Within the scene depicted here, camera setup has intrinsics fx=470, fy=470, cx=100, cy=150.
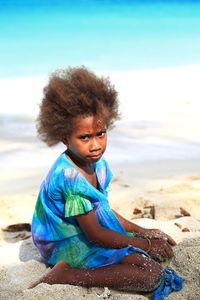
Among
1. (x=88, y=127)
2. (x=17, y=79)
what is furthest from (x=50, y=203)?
(x=17, y=79)

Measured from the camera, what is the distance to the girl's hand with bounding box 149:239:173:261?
2.44 m

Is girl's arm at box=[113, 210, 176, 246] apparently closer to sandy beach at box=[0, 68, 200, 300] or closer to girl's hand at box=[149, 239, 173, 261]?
sandy beach at box=[0, 68, 200, 300]

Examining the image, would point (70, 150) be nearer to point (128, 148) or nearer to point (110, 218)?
point (110, 218)

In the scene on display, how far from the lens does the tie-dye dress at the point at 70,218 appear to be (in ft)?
7.49

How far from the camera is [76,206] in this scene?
226cm

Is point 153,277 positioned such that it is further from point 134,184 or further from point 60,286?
point 134,184

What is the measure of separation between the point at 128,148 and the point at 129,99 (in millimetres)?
3551

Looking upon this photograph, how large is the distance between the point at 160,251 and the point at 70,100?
2.99 feet

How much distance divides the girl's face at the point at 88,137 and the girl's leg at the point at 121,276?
54 centimetres

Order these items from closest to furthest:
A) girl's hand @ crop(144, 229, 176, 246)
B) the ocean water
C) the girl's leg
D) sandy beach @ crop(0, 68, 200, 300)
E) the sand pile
→ the sand pile, the girl's leg, sandy beach @ crop(0, 68, 200, 300), girl's hand @ crop(144, 229, 176, 246), the ocean water

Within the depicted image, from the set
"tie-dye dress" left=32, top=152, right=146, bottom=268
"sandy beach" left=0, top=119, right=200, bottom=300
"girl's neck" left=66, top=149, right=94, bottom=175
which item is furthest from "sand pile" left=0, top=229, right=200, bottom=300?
"girl's neck" left=66, top=149, right=94, bottom=175

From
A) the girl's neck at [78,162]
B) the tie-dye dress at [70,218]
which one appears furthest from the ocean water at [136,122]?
the tie-dye dress at [70,218]

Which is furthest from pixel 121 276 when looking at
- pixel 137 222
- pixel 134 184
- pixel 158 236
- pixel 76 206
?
pixel 134 184

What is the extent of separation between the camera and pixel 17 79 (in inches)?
429
